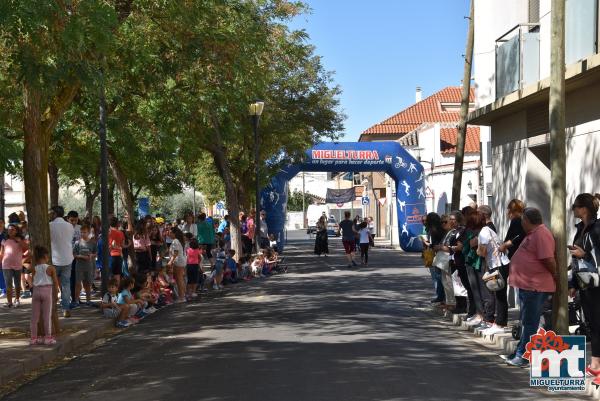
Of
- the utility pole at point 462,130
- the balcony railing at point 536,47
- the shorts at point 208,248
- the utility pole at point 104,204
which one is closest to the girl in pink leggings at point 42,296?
the utility pole at point 104,204

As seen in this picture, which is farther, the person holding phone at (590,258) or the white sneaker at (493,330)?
the white sneaker at (493,330)

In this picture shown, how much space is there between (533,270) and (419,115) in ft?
230

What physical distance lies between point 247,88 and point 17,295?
6.00 m

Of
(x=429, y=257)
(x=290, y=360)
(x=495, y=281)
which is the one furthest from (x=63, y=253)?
(x=495, y=281)

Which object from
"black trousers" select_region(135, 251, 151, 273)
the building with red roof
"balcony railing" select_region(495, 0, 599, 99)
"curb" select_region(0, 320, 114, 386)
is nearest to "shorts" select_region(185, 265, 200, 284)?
"black trousers" select_region(135, 251, 151, 273)

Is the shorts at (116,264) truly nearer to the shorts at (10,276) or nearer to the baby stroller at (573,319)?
the shorts at (10,276)

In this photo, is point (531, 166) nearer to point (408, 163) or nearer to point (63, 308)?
point (63, 308)

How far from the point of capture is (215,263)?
2238cm

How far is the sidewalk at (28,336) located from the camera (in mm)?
10297

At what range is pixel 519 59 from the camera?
16.2m

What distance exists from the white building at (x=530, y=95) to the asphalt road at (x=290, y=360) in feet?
10.3

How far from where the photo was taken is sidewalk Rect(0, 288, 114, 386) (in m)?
10.3

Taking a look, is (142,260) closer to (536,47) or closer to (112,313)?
(112,313)

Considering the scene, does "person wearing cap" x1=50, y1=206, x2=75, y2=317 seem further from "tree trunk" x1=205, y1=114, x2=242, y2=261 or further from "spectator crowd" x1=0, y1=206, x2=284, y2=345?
"tree trunk" x1=205, y1=114, x2=242, y2=261
